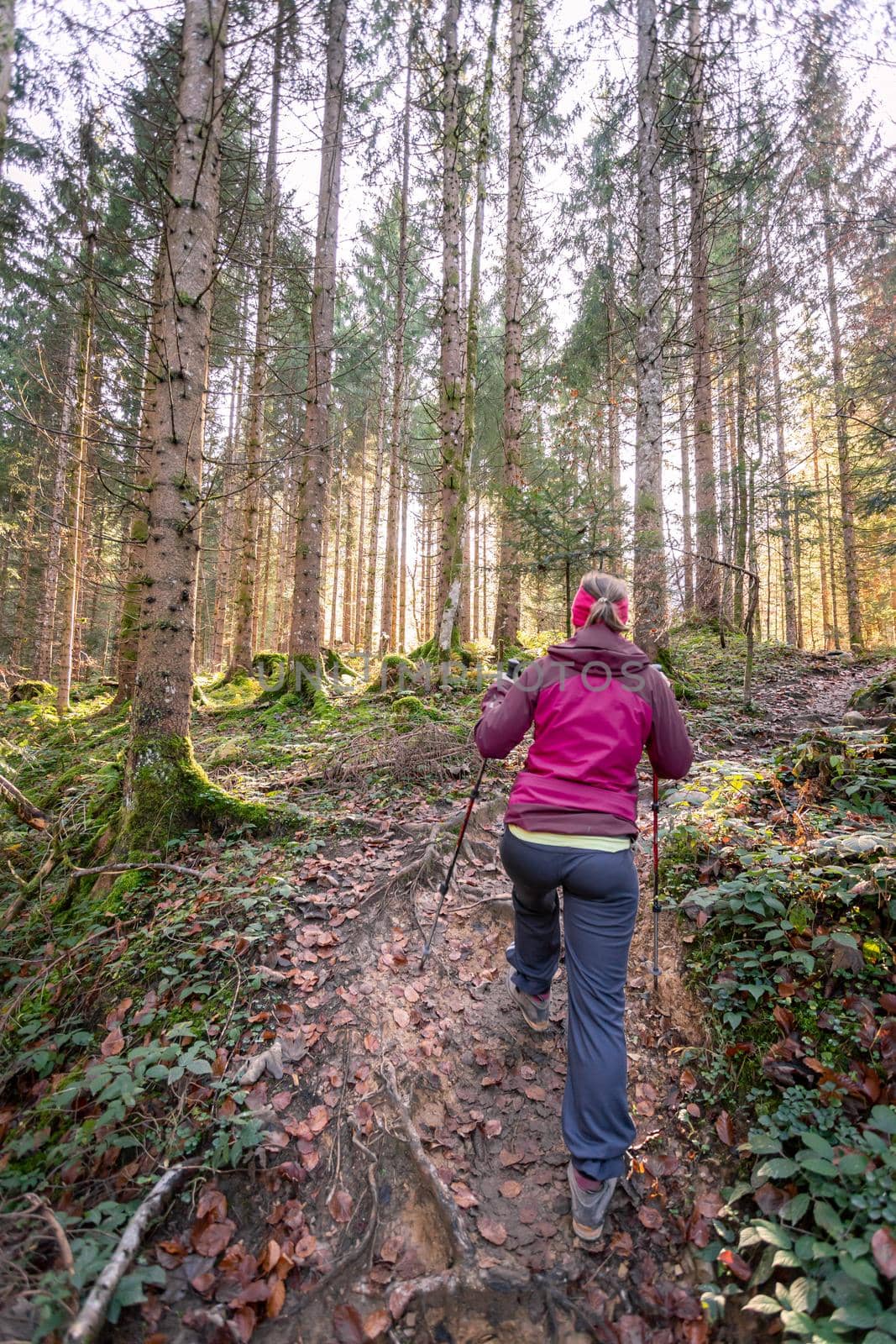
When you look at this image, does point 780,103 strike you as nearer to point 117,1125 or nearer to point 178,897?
point 178,897

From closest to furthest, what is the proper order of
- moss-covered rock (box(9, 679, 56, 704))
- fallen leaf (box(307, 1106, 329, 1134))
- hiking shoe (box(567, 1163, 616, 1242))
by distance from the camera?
hiking shoe (box(567, 1163, 616, 1242))
fallen leaf (box(307, 1106, 329, 1134))
moss-covered rock (box(9, 679, 56, 704))

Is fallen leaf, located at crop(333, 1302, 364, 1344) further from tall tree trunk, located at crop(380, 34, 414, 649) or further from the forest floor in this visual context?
tall tree trunk, located at crop(380, 34, 414, 649)

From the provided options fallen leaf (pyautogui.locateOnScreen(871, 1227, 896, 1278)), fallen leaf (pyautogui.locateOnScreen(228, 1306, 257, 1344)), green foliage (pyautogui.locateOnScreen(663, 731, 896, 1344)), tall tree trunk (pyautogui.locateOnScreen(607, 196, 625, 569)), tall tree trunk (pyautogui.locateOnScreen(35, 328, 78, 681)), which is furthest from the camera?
tall tree trunk (pyautogui.locateOnScreen(35, 328, 78, 681))

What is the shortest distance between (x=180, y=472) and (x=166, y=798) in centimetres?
268

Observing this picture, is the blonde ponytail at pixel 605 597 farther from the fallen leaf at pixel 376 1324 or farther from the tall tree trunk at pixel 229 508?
the tall tree trunk at pixel 229 508

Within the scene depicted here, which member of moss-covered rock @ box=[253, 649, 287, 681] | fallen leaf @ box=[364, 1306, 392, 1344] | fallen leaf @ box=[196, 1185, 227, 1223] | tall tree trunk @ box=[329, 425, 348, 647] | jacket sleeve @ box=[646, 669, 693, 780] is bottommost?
fallen leaf @ box=[364, 1306, 392, 1344]

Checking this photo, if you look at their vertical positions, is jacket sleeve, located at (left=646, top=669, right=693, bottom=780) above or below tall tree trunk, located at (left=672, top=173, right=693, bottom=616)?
below

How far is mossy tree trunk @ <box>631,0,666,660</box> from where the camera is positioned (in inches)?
305

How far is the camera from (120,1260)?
1.85 metres

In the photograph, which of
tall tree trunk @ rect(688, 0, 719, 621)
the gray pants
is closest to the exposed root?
the gray pants

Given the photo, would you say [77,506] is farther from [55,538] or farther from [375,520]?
[375,520]

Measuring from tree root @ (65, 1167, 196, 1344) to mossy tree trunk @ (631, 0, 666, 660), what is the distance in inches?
299

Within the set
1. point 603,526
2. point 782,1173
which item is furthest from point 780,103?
point 782,1173

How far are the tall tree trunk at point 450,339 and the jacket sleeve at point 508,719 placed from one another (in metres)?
7.19
